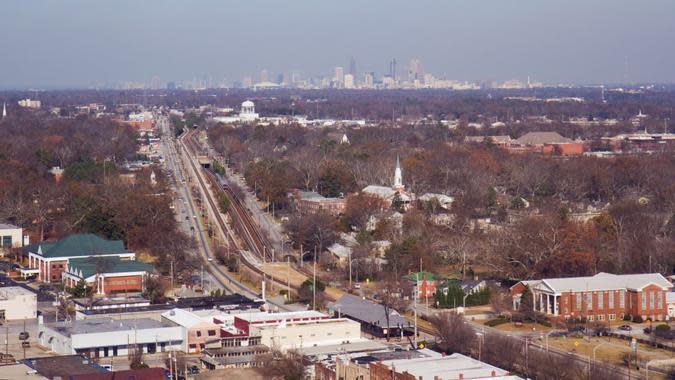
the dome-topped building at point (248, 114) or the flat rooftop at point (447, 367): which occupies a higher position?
the flat rooftop at point (447, 367)

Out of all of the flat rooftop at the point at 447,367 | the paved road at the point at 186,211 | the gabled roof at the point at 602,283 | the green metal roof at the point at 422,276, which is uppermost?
the flat rooftop at the point at 447,367

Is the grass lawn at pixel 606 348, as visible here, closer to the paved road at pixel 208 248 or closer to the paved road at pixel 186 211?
the paved road at pixel 208 248

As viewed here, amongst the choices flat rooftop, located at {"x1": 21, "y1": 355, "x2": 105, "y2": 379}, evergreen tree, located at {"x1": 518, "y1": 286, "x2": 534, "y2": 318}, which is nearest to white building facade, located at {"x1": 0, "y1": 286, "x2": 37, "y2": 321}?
flat rooftop, located at {"x1": 21, "y1": 355, "x2": 105, "y2": 379}

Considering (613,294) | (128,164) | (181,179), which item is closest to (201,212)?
(181,179)

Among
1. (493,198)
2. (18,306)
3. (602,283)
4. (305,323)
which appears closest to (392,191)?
(493,198)

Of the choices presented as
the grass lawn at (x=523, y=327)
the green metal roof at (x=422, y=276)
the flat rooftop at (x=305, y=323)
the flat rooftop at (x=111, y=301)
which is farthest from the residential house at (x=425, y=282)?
the flat rooftop at (x=111, y=301)

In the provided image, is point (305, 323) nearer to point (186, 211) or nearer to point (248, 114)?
point (186, 211)
